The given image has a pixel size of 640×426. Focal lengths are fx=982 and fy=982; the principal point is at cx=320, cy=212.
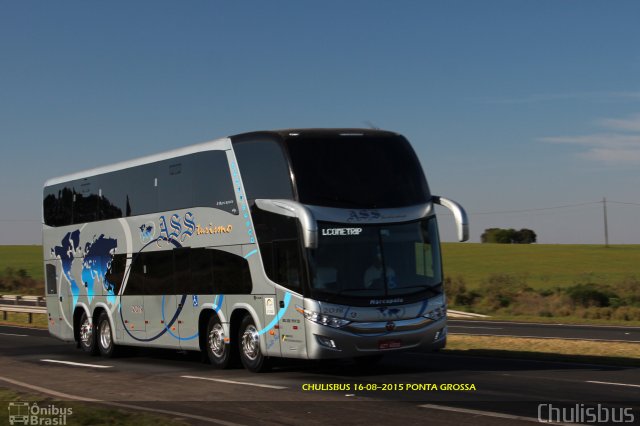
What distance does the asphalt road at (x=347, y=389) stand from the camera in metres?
11.3

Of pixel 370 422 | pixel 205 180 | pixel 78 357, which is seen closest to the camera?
pixel 370 422

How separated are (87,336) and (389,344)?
1056 centimetres

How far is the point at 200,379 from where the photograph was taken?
16094mm

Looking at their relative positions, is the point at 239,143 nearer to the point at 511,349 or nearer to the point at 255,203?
the point at 255,203

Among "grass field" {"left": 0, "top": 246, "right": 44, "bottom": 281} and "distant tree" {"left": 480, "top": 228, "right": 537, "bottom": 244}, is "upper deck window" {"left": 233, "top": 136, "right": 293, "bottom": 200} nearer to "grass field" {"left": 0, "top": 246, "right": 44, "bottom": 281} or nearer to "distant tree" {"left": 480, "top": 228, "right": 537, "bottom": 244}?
"grass field" {"left": 0, "top": 246, "right": 44, "bottom": 281}

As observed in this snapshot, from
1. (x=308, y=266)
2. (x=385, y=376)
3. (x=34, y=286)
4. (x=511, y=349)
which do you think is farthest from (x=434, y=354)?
(x=34, y=286)

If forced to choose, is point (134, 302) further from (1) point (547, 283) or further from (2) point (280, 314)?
(1) point (547, 283)

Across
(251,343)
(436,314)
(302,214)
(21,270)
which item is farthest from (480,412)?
(21,270)

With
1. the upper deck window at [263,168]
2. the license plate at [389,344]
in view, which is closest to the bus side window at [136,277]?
the upper deck window at [263,168]

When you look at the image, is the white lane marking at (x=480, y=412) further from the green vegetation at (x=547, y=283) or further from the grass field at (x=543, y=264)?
the grass field at (x=543, y=264)

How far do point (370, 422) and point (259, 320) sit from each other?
243 inches

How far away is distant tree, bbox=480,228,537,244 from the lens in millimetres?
143875

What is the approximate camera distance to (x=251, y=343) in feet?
56.3

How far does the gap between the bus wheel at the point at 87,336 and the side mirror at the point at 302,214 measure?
8.88 metres
